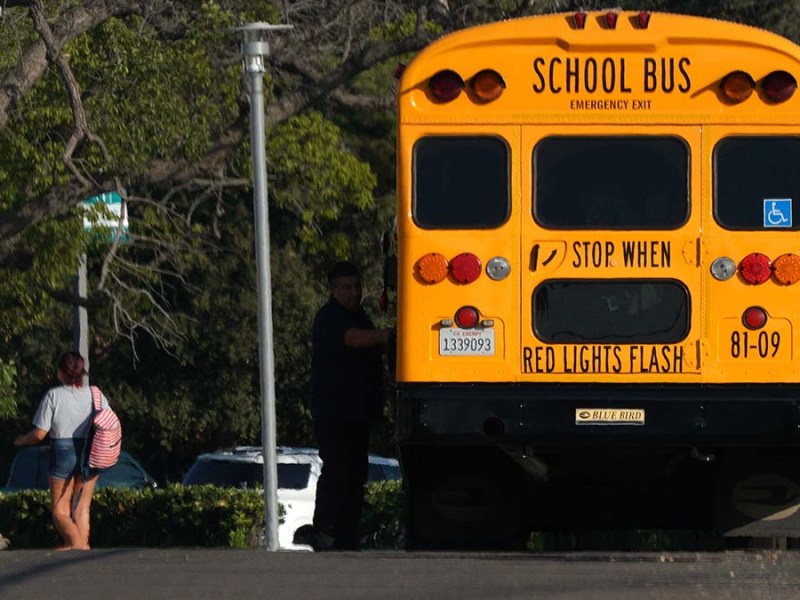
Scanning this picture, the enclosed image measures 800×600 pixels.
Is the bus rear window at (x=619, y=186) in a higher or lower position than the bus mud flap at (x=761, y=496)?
higher

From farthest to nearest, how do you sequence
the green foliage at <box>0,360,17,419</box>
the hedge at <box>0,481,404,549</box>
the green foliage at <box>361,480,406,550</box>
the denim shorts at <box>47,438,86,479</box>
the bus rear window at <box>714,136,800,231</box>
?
the green foliage at <box>361,480,406,550</box> → the hedge at <box>0,481,404,549</box> → the green foliage at <box>0,360,17,419</box> → the denim shorts at <box>47,438,86,479</box> → the bus rear window at <box>714,136,800,231</box>

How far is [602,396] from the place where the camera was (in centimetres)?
986

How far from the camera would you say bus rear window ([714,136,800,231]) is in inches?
394

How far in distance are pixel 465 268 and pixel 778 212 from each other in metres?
1.57

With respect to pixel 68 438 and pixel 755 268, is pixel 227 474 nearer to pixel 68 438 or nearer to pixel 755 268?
pixel 68 438

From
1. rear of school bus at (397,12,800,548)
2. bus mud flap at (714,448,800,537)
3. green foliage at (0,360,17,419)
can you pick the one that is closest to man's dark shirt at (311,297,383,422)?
rear of school bus at (397,12,800,548)

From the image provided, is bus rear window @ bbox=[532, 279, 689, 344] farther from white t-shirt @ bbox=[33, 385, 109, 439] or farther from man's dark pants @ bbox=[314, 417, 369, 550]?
white t-shirt @ bbox=[33, 385, 109, 439]

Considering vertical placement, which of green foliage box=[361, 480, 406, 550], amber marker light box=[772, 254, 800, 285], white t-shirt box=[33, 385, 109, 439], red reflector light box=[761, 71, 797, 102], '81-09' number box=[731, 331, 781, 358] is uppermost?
red reflector light box=[761, 71, 797, 102]

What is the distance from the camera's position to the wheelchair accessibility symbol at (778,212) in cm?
998

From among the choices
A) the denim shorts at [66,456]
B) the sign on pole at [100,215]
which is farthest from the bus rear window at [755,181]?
the sign on pole at [100,215]

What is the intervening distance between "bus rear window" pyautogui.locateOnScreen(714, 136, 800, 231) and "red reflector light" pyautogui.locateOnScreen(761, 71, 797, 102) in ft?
0.68

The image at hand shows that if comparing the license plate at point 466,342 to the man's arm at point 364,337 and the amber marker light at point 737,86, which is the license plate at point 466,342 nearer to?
the man's arm at point 364,337

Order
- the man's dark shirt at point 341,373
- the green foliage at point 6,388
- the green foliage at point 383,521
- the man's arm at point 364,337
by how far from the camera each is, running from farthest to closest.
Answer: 1. the green foliage at point 383,521
2. the green foliage at point 6,388
3. the man's dark shirt at point 341,373
4. the man's arm at point 364,337

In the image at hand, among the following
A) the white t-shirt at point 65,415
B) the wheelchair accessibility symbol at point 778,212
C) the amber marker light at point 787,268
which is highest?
the wheelchair accessibility symbol at point 778,212
